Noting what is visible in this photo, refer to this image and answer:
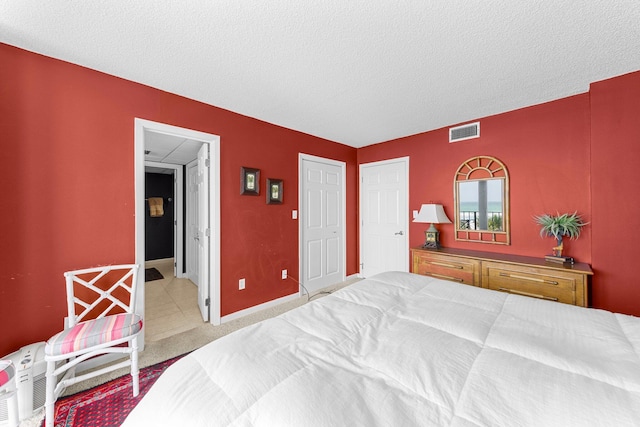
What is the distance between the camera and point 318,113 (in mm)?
3012

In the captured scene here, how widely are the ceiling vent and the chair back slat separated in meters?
3.82

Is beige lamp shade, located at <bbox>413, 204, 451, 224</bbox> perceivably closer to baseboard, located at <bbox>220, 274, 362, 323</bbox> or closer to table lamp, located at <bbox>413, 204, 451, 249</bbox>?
table lamp, located at <bbox>413, 204, 451, 249</bbox>

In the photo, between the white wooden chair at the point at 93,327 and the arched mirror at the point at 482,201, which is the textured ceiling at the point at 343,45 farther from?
the white wooden chair at the point at 93,327

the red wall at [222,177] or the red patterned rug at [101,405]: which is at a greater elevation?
the red wall at [222,177]

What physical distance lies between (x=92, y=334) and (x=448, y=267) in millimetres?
3312

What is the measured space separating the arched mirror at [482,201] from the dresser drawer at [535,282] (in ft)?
1.73

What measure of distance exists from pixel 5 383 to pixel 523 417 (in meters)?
2.32

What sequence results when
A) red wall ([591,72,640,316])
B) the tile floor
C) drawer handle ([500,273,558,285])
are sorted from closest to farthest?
red wall ([591,72,640,316]), drawer handle ([500,273,558,285]), the tile floor

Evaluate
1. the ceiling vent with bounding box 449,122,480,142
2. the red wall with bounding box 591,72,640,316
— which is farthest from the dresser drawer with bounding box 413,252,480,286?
the ceiling vent with bounding box 449,122,480,142

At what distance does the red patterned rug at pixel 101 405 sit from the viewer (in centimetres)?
155

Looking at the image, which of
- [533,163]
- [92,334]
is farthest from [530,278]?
[92,334]

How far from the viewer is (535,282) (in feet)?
8.00

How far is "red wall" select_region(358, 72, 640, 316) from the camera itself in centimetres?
213

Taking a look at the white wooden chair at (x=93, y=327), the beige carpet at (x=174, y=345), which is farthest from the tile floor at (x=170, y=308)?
the white wooden chair at (x=93, y=327)
